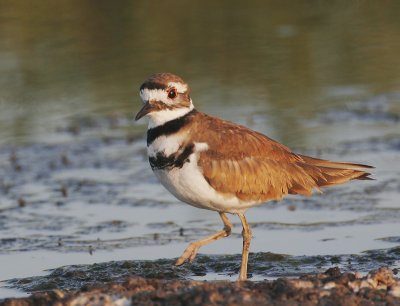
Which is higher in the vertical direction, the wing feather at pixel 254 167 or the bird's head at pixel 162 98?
the bird's head at pixel 162 98

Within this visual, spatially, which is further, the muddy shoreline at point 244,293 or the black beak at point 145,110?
the black beak at point 145,110

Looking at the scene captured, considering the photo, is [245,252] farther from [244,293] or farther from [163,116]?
[244,293]

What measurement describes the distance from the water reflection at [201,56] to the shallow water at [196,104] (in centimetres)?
3

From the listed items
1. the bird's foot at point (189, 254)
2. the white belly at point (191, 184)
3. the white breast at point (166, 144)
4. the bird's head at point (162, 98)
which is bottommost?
the bird's foot at point (189, 254)

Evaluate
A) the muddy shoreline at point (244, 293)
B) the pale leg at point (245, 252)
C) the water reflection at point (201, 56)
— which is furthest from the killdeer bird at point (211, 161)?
the water reflection at point (201, 56)

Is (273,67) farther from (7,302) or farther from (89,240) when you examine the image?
(7,302)

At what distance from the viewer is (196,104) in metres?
13.3

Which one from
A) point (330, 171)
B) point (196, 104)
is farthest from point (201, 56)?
point (330, 171)

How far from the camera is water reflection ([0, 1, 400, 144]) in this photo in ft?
44.7

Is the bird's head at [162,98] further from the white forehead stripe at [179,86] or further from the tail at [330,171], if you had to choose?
the tail at [330,171]

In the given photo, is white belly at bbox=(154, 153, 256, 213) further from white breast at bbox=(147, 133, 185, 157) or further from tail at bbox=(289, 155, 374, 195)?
tail at bbox=(289, 155, 374, 195)

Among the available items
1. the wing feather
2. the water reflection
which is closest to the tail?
the wing feather

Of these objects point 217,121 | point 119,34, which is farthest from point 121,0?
point 217,121

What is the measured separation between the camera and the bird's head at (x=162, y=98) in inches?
325
